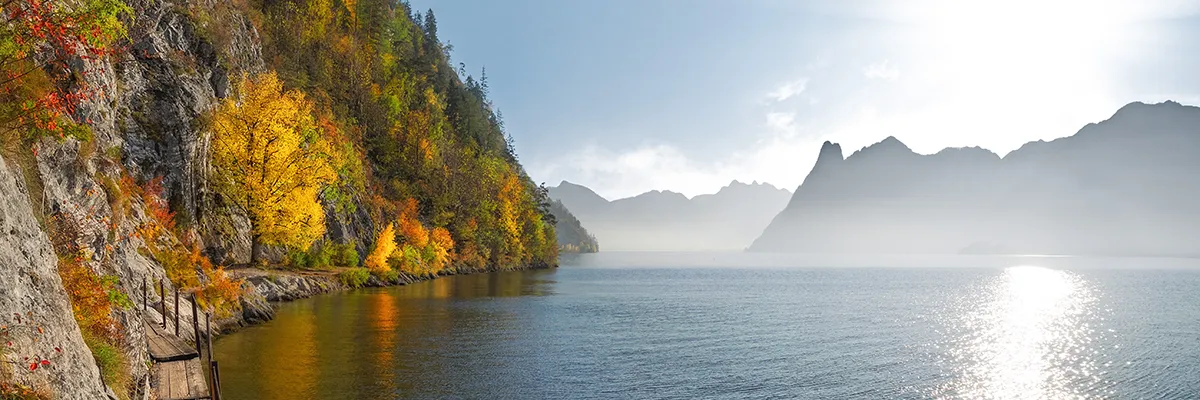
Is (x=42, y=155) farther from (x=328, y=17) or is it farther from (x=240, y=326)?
(x=328, y=17)

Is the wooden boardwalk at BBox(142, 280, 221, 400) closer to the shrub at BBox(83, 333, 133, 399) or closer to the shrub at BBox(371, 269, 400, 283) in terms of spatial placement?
the shrub at BBox(83, 333, 133, 399)

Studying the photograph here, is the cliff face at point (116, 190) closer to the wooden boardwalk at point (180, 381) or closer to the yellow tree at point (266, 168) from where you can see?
the wooden boardwalk at point (180, 381)

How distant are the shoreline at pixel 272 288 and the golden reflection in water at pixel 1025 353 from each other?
38.2 metres

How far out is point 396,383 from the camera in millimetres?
27078

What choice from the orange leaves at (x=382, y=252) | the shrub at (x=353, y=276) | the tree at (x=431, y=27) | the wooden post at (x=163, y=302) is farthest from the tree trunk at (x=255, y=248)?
the tree at (x=431, y=27)

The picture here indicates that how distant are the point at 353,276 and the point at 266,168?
673 inches

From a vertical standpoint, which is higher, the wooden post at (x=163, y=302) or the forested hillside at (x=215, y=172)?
the forested hillside at (x=215, y=172)

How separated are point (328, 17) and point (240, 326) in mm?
80888

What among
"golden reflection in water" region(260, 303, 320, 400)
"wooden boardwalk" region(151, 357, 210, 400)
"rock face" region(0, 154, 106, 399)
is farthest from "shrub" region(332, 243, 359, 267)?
"rock face" region(0, 154, 106, 399)

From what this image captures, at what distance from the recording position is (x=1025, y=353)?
40.1m

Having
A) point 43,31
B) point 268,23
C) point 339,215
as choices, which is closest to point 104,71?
point 43,31

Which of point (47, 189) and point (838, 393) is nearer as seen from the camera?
point (47, 189)

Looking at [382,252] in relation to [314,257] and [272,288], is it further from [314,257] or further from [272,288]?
[272,288]

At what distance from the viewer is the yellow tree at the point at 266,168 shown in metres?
59.0
